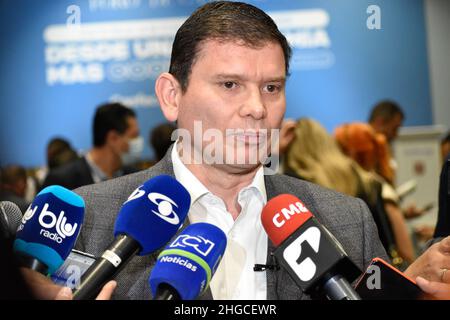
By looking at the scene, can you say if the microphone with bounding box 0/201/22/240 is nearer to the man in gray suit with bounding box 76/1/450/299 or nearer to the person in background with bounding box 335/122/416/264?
the man in gray suit with bounding box 76/1/450/299

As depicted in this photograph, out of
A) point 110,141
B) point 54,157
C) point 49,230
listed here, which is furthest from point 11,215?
point 54,157

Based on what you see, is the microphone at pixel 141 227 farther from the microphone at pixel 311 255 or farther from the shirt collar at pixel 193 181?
the shirt collar at pixel 193 181

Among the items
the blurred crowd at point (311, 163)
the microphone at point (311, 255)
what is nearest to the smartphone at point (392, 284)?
the microphone at point (311, 255)

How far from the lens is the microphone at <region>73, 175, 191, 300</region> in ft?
3.89

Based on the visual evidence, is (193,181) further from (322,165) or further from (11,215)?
(322,165)

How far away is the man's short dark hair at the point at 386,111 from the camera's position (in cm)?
621

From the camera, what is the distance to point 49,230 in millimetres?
1326

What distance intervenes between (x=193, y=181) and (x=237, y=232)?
0.58ft

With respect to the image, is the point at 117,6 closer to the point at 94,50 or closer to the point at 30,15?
the point at 94,50

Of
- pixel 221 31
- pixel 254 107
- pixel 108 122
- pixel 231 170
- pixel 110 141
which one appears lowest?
pixel 110 141

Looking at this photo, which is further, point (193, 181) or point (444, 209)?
point (444, 209)

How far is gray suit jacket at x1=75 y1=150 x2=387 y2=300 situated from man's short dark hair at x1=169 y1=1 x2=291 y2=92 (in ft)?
0.92

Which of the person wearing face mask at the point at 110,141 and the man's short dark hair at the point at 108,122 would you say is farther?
→ the man's short dark hair at the point at 108,122

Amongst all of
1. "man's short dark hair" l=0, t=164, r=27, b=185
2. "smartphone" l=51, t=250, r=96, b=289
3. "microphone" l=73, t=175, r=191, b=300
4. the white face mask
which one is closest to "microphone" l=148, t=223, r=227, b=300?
"microphone" l=73, t=175, r=191, b=300
